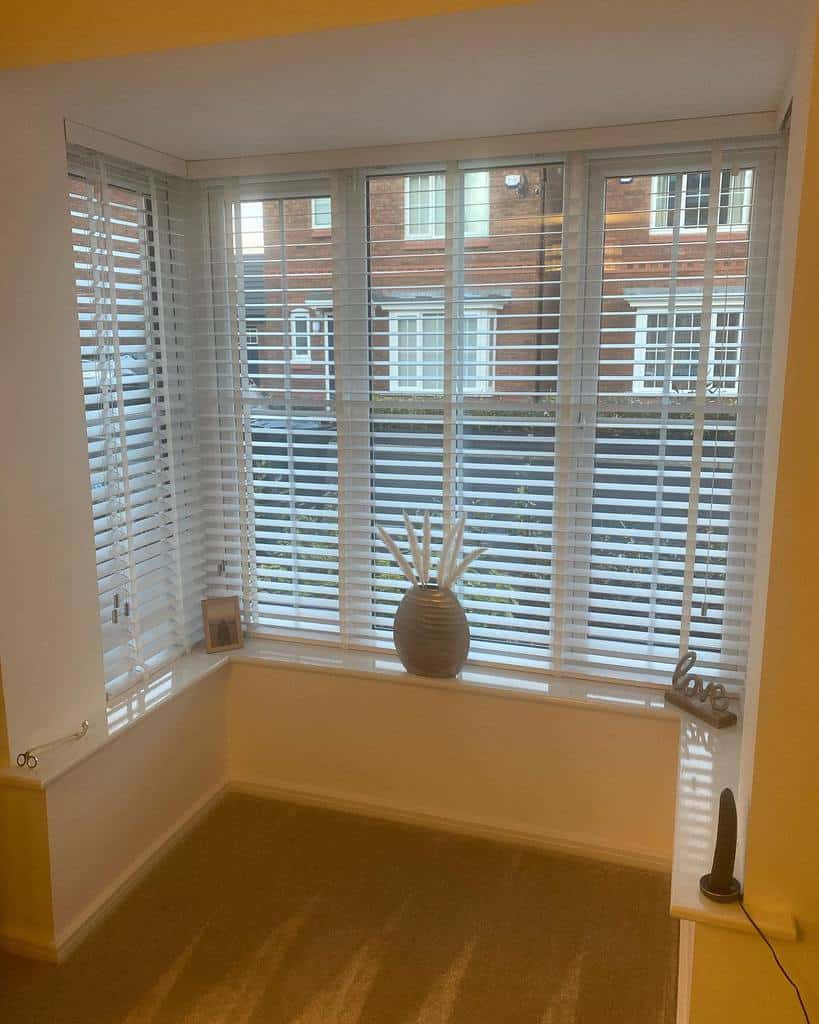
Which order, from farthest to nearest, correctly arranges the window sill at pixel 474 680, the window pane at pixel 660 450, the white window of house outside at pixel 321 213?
the white window of house outside at pixel 321 213, the window sill at pixel 474 680, the window pane at pixel 660 450

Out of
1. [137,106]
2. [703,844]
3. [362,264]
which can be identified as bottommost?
[703,844]

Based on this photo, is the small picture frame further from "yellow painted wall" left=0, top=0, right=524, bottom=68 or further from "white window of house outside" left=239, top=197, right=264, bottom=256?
"yellow painted wall" left=0, top=0, right=524, bottom=68

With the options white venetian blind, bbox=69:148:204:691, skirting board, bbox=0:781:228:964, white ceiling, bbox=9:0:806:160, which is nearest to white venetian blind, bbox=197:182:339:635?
white venetian blind, bbox=69:148:204:691

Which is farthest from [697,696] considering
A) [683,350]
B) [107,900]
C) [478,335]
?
[107,900]

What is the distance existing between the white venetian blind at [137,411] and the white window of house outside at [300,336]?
41 centimetres

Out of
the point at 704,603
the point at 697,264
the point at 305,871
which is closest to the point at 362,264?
the point at 697,264

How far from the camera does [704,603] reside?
8.68ft

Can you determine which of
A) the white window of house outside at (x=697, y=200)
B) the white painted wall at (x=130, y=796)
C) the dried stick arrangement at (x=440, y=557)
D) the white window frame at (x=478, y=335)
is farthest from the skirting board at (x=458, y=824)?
the white window of house outside at (x=697, y=200)

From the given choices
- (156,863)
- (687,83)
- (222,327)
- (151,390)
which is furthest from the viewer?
(222,327)

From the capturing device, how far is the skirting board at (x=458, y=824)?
8.64 ft

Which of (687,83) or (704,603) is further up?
(687,83)

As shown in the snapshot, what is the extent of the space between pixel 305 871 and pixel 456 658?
0.82 m

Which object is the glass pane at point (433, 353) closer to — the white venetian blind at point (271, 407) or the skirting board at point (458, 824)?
the white venetian blind at point (271, 407)

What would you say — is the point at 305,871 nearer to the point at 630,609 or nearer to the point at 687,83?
the point at 630,609
